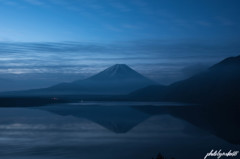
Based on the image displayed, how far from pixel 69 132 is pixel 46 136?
2947 mm

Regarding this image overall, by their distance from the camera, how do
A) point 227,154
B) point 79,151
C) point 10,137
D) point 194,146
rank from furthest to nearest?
point 10,137 → point 194,146 → point 79,151 → point 227,154

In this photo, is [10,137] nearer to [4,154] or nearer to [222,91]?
[4,154]

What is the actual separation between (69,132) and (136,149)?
→ 33.0 ft

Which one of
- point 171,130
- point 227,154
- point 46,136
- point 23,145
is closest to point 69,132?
point 46,136

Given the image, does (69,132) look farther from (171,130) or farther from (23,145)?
(171,130)

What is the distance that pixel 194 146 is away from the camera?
70.2 ft

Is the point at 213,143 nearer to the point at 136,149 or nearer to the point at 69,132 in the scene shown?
A: the point at 136,149

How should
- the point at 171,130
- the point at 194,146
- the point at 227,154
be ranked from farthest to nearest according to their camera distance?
the point at 171,130, the point at 194,146, the point at 227,154

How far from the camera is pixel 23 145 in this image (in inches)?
843

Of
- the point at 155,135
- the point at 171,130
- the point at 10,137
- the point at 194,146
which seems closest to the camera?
→ the point at 194,146

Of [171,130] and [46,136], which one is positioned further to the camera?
[171,130]

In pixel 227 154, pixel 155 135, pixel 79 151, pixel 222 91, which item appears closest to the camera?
pixel 227 154

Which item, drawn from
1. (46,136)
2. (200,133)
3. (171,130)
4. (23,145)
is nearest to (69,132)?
(46,136)

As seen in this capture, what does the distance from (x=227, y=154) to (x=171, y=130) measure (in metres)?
→ 12.2
